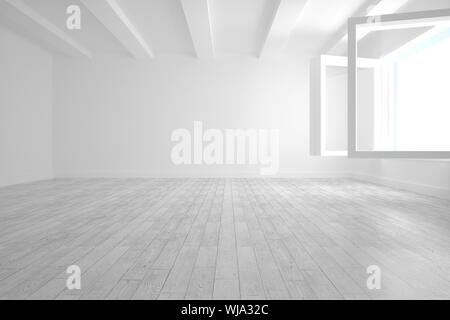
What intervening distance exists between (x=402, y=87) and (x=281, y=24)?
2590 millimetres

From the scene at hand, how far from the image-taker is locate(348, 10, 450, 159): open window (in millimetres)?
4426

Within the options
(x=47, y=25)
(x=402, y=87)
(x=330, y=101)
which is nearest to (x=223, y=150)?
(x=330, y=101)

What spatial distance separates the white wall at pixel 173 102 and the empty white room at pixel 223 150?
35mm

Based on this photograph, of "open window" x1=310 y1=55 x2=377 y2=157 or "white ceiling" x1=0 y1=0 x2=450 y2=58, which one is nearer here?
"white ceiling" x1=0 y1=0 x2=450 y2=58

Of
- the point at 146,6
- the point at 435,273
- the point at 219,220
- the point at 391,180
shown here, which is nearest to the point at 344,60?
the point at 391,180

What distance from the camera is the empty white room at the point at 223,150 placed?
6.48 ft

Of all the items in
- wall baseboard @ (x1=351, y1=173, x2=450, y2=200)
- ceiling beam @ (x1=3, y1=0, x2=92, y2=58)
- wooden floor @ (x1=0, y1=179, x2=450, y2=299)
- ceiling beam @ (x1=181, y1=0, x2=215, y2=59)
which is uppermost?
ceiling beam @ (x1=3, y1=0, x2=92, y2=58)

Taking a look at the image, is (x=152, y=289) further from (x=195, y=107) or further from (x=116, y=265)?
(x=195, y=107)

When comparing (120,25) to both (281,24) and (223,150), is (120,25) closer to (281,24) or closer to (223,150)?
(281,24)

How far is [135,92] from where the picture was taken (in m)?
8.59

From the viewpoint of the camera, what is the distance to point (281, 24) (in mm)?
6152

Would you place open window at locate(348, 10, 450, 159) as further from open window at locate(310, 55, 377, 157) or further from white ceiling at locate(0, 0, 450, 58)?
white ceiling at locate(0, 0, 450, 58)

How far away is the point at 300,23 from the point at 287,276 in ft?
19.0

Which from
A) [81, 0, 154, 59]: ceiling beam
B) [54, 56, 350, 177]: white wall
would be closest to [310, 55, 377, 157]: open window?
[54, 56, 350, 177]: white wall
